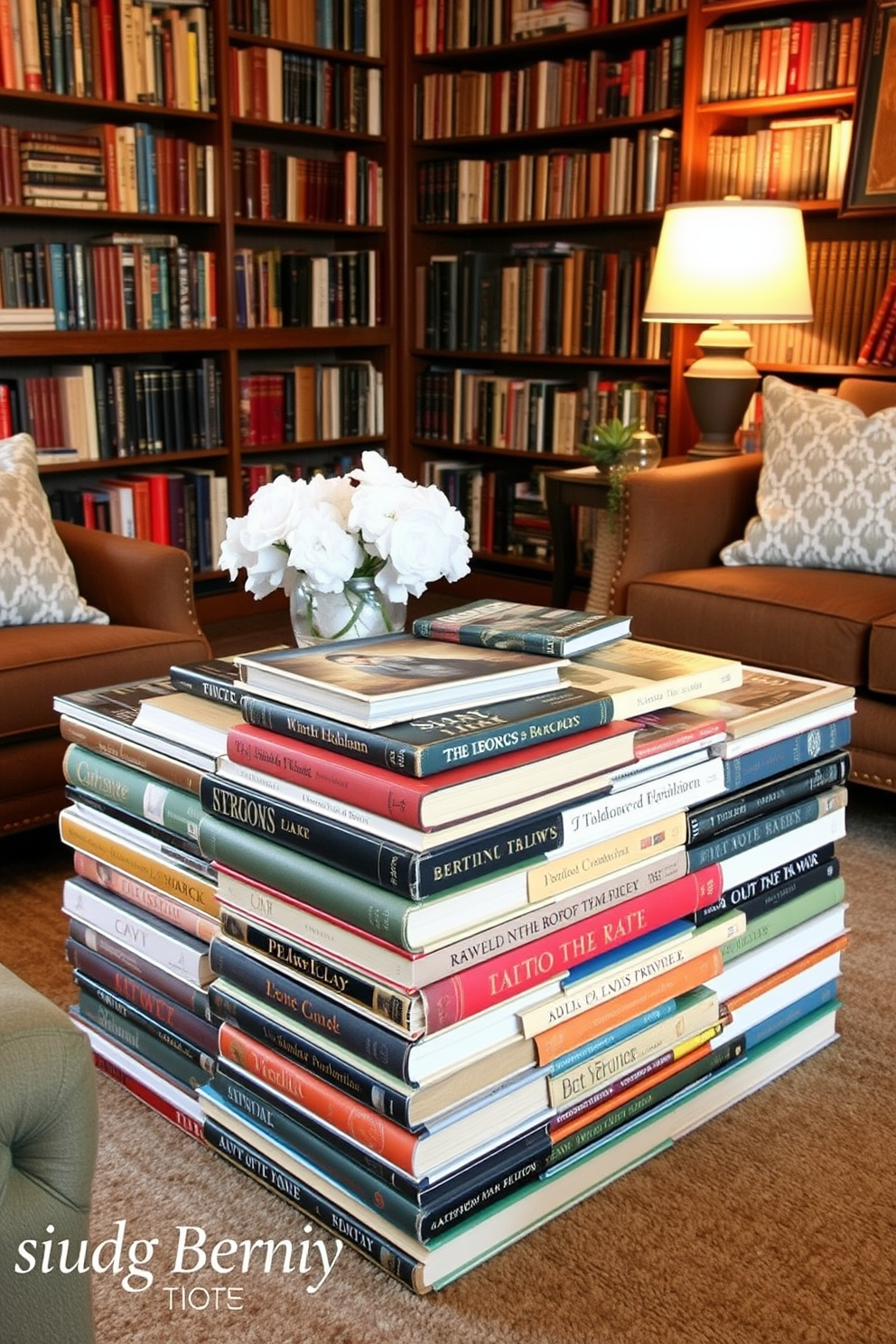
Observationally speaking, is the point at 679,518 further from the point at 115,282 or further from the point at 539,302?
the point at 115,282

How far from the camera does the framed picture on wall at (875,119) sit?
11.7 ft

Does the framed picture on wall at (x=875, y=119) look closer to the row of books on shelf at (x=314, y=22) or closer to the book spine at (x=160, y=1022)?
the row of books on shelf at (x=314, y=22)

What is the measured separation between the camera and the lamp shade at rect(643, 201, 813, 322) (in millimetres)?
3449

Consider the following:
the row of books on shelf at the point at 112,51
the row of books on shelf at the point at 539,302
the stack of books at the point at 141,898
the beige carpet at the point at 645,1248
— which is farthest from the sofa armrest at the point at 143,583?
the row of books on shelf at the point at 539,302

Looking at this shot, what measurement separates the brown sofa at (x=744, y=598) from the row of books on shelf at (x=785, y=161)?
776mm

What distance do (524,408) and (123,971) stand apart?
3.24 meters

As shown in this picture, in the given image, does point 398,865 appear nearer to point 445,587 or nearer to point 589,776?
point 589,776

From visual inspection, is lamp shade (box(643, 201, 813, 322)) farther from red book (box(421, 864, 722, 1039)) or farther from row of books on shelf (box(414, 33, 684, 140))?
red book (box(421, 864, 722, 1039))

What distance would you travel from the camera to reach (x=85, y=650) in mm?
2568

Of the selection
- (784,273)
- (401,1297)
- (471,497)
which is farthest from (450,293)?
(401,1297)

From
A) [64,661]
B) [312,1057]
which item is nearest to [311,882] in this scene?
[312,1057]

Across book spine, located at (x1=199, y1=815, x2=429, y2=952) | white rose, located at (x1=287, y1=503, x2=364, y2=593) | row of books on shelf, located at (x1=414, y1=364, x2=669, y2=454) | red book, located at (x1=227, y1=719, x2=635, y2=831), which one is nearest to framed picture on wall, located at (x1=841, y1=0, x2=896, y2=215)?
row of books on shelf, located at (x1=414, y1=364, x2=669, y2=454)

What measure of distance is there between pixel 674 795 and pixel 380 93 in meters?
3.84

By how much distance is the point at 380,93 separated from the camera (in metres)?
4.70
